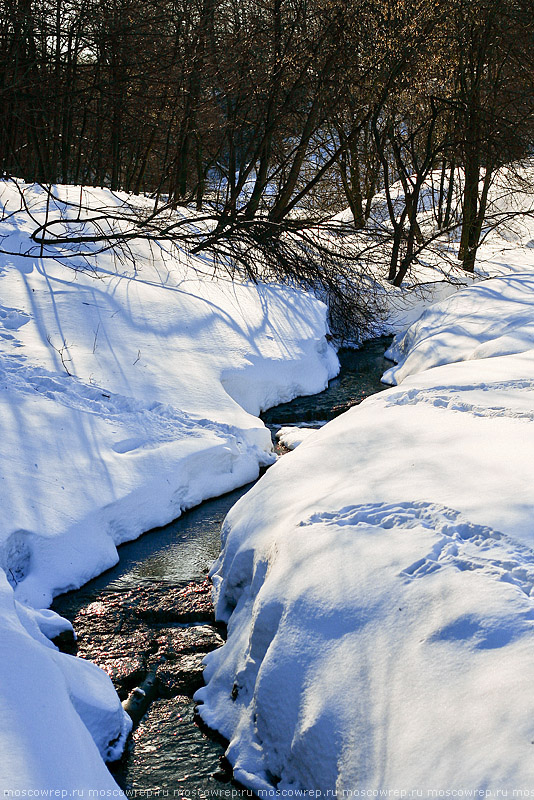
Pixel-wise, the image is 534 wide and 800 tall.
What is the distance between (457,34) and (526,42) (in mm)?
1779

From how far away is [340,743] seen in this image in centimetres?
351

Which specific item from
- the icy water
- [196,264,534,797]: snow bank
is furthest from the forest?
the icy water

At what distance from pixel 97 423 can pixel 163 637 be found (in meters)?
3.29

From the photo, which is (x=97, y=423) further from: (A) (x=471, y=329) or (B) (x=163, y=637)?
(A) (x=471, y=329)

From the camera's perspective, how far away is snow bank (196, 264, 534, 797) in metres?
3.15

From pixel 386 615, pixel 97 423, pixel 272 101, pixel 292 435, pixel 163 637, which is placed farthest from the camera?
pixel 292 435

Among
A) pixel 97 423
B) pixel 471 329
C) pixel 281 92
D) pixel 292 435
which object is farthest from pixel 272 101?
pixel 471 329

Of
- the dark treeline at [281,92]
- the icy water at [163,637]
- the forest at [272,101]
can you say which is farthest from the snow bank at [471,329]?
the icy water at [163,637]

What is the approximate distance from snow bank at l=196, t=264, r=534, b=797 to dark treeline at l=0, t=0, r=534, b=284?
1839 mm

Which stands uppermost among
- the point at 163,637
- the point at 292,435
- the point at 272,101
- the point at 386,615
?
the point at 272,101

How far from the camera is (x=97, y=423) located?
26.7 feet

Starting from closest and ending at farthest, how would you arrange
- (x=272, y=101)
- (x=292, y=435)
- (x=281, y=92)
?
1. (x=272, y=101)
2. (x=281, y=92)
3. (x=292, y=435)

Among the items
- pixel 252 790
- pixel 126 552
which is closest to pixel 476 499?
pixel 252 790

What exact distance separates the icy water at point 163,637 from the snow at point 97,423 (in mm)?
174
